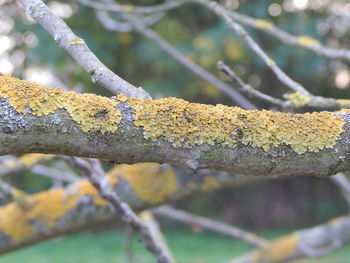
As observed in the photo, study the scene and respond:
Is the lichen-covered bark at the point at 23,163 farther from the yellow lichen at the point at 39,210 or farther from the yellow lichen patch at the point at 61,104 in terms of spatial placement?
the yellow lichen patch at the point at 61,104

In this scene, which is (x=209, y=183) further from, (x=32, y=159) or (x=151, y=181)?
(x=32, y=159)

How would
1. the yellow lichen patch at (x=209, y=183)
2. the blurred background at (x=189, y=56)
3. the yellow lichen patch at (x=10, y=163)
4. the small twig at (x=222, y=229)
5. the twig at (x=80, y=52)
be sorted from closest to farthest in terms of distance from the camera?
the twig at (x=80, y=52) → the yellow lichen patch at (x=209, y=183) → the yellow lichen patch at (x=10, y=163) → the small twig at (x=222, y=229) → the blurred background at (x=189, y=56)

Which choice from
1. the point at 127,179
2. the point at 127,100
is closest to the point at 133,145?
the point at 127,100

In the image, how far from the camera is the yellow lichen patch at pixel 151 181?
8.73 ft

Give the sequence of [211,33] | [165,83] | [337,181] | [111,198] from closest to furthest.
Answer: [111,198]
[337,181]
[211,33]
[165,83]

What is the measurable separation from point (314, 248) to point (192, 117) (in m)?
2.63

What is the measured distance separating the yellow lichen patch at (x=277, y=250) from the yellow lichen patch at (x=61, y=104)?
2.66 meters

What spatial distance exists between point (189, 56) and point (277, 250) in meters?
5.37

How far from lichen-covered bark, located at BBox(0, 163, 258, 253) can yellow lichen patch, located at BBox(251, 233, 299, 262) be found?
0.99m

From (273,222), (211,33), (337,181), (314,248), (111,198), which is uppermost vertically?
(111,198)

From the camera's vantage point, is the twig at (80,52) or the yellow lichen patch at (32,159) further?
the yellow lichen patch at (32,159)

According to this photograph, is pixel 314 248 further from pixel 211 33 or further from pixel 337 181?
pixel 211 33

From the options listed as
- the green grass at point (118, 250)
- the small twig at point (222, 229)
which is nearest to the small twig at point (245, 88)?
the small twig at point (222, 229)

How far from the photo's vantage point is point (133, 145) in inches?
43.7
